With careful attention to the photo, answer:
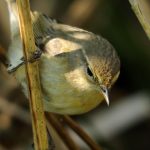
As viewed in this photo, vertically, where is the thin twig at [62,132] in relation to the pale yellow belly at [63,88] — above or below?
below

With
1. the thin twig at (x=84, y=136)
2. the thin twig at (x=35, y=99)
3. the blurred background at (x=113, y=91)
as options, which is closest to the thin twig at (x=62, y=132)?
the thin twig at (x=84, y=136)

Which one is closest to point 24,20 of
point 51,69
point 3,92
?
point 51,69

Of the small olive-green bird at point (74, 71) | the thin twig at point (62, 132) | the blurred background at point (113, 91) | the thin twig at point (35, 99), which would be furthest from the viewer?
the blurred background at point (113, 91)

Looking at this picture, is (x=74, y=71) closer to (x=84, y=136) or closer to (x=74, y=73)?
(x=74, y=73)

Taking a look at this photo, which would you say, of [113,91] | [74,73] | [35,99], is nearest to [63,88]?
[74,73]

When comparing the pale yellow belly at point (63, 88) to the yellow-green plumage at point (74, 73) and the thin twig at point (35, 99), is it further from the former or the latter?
the thin twig at point (35, 99)

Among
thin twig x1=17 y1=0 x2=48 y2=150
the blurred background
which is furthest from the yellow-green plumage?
the blurred background
